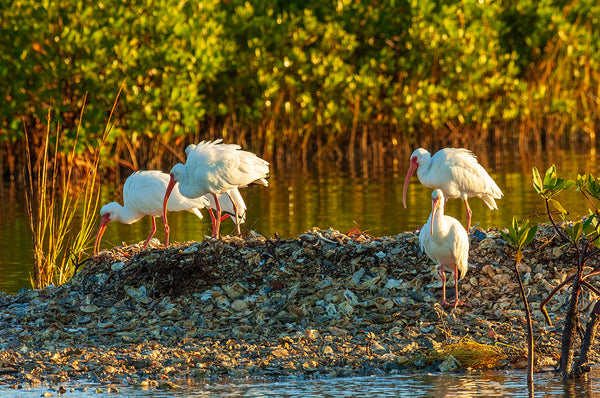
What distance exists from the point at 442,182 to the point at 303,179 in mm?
13060

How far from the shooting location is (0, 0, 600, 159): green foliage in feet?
80.3

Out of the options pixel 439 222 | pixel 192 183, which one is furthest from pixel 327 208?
pixel 439 222

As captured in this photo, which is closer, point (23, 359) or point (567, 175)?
point (23, 359)

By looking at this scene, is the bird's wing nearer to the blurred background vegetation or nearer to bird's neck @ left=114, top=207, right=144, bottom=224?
bird's neck @ left=114, top=207, right=144, bottom=224

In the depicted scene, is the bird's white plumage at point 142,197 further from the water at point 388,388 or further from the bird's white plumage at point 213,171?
the water at point 388,388

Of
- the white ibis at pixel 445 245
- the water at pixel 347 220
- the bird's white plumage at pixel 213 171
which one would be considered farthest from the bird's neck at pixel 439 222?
the bird's white plumage at pixel 213 171

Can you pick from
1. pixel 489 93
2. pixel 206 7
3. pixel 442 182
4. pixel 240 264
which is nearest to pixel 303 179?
pixel 206 7

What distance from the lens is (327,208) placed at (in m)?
18.8

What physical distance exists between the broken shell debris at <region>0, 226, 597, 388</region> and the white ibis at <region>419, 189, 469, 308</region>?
0.32 meters

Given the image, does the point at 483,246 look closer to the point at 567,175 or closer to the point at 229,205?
the point at 229,205

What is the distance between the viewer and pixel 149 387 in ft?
24.1

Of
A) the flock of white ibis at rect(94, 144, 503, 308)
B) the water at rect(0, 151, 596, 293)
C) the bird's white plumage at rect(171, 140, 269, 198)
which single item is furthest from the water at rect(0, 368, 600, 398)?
the bird's white plumage at rect(171, 140, 269, 198)

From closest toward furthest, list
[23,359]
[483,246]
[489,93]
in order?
1. [23,359]
2. [483,246]
3. [489,93]

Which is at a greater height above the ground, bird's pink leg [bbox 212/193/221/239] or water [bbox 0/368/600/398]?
bird's pink leg [bbox 212/193/221/239]
